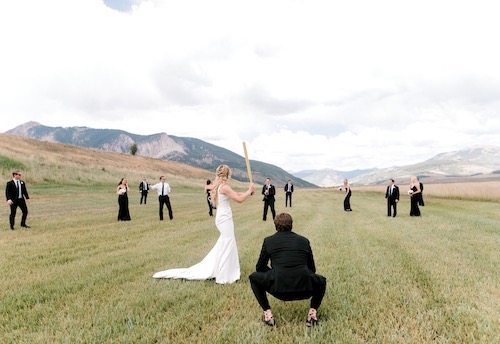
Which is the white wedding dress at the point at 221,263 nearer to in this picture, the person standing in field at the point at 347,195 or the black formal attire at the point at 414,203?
the black formal attire at the point at 414,203

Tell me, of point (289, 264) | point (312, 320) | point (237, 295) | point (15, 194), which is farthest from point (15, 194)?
point (312, 320)

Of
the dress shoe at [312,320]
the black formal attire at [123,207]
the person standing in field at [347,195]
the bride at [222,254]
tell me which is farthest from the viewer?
the person standing in field at [347,195]

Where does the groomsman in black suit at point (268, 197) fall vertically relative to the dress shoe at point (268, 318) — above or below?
above

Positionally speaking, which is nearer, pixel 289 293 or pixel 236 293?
pixel 289 293

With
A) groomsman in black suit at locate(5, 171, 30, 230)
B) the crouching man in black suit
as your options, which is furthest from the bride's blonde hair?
groomsman in black suit at locate(5, 171, 30, 230)

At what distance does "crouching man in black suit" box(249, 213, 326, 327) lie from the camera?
4.66 metres

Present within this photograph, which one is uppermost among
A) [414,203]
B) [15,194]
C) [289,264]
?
[15,194]

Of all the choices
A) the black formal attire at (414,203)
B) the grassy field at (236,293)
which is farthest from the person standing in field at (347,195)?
the grassy field at (236,293)

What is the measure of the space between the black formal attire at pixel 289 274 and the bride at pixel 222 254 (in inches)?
85.5

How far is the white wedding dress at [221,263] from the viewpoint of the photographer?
710 centimetres

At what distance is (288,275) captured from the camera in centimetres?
468

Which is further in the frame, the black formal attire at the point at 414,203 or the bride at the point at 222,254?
the black formal attire at the point at 414,203

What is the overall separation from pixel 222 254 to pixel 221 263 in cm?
20

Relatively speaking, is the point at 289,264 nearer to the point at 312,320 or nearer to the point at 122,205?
the point at 312,320
